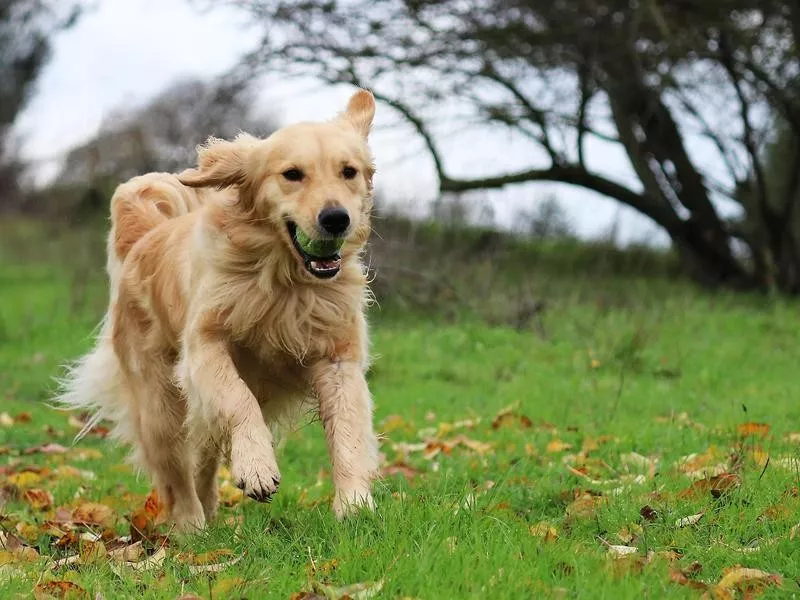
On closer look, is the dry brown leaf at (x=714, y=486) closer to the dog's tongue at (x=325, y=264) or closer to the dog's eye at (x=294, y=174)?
the dog's tongue at (x=325, y=264)

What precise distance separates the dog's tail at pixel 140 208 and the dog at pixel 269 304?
60 cm

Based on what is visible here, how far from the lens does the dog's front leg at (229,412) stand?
3471mm

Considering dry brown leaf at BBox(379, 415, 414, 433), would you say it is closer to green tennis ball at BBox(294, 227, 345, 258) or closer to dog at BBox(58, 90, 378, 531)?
dog at BBox(58, 90, 378, 531)

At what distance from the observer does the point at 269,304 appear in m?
4.09

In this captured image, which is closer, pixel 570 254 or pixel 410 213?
pixel 410 213

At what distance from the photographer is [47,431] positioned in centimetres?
714

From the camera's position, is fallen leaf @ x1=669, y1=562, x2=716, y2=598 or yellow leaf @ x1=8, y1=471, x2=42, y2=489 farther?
yellow leaf @ x1=8, y1=471, x2=42, y2=489

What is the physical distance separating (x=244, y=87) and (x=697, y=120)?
6.39 m

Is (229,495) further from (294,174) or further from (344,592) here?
(344,592)

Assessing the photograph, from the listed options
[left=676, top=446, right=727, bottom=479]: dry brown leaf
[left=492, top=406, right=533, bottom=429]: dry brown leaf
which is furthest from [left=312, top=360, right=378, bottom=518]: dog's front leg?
[left=492, top=406, right=533, bottom=429]: dry brown leaf

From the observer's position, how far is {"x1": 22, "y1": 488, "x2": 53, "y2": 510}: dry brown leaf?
4.89 meters

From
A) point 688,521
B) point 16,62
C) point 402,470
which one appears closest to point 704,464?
point 688,521

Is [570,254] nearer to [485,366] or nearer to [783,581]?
[485,366]

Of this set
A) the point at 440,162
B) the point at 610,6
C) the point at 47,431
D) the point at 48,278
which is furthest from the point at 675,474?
the point at 48,278
